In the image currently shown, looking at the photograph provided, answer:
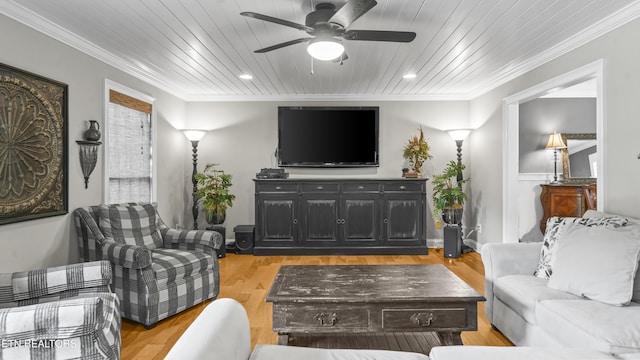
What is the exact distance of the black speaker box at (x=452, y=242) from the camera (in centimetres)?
482

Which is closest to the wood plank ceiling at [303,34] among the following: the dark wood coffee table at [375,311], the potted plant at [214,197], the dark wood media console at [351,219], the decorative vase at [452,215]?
the potted plant at [214,197]

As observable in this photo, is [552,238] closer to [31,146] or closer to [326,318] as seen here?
[326,318]

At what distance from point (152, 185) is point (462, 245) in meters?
4.34

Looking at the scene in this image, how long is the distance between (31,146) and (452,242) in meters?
4.66

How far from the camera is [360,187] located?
500 cm

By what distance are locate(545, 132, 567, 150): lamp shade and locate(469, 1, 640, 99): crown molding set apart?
1.12 meters

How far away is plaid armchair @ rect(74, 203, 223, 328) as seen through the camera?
8.82 feet

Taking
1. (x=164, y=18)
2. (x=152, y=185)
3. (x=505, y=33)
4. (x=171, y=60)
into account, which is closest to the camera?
(x=164, y=18)

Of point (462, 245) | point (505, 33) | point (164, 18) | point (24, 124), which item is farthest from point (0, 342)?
point (462, 245)

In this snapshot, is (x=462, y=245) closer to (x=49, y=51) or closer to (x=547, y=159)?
(x=547, y=159)

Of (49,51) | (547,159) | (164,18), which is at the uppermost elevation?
(164,18)

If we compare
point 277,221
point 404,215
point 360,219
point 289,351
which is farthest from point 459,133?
point 289,351

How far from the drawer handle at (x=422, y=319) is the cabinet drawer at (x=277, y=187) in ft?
10.4

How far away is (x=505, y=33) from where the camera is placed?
2.97 metres
